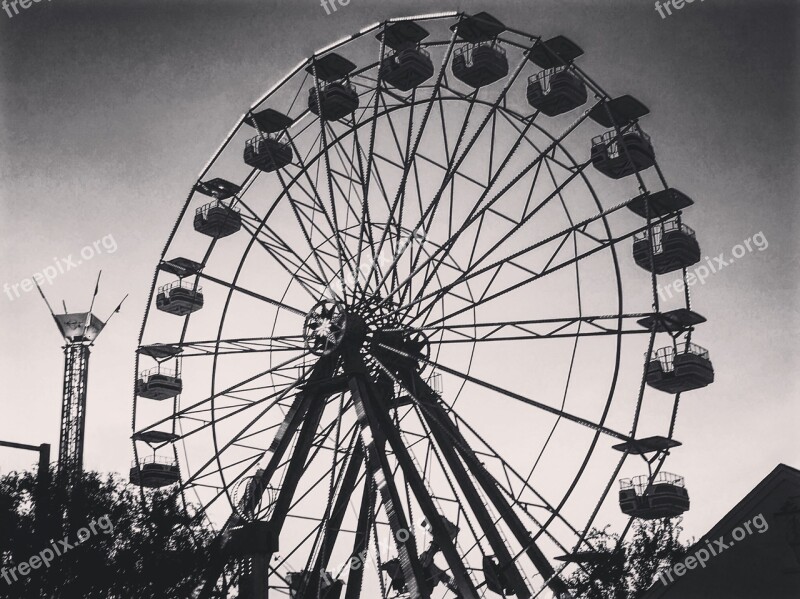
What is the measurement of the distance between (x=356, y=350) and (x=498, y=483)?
13.7 ft

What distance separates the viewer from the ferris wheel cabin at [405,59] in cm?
2634

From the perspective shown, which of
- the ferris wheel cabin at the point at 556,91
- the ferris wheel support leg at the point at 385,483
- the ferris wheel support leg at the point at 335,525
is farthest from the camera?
the ferris wheel cabin at the point at 556,91

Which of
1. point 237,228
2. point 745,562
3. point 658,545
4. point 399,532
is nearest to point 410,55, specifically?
point 237,228

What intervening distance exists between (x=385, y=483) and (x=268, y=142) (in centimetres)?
1010

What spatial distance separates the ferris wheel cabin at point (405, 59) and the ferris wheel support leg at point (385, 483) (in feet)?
23.7

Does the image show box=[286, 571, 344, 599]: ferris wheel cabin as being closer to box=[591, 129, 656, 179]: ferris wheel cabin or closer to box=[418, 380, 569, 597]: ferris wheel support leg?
box=[418, 380, 569, 597]: ferris wheel support leg

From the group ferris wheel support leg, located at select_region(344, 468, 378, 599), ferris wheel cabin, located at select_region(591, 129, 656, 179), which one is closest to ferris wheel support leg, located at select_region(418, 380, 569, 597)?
ferris wheel support leg, located at select_region(344, 468, 378, 599)

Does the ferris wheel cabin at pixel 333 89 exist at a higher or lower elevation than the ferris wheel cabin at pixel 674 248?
higher

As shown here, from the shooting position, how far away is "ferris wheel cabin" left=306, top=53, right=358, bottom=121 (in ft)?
88.3

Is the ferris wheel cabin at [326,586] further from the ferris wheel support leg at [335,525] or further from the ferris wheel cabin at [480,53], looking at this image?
the ferris wheel cabin at [480,53]
